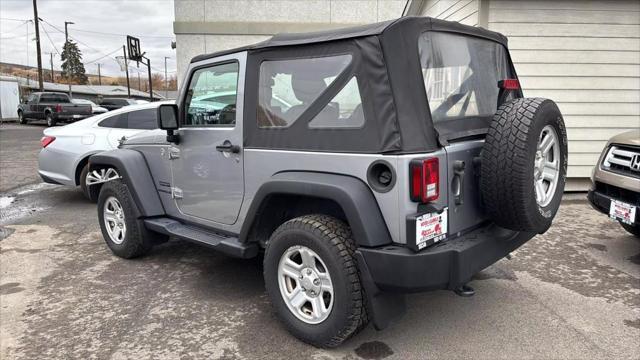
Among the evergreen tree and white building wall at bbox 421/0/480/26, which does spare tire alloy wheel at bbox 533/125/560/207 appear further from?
the evergreen tree

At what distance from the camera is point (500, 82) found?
11.6ft

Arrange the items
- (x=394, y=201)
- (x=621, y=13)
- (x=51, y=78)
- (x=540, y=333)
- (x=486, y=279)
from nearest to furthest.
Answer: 1. (x=394, y=201)
2. (x=540, y=333)
3. (x=486, y=279)
4. (x=621, y=13)
5. (x=51, y=78)

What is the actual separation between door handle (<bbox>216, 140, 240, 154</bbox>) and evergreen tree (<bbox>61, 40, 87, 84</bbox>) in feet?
326

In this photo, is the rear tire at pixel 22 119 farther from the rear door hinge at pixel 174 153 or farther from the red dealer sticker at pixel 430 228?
the red dealer sticker at pixel 430 228

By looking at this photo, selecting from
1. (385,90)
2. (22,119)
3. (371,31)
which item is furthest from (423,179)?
(22,119)

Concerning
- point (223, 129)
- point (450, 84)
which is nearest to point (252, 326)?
point (223, 129)

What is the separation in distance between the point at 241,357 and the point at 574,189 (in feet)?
21.6

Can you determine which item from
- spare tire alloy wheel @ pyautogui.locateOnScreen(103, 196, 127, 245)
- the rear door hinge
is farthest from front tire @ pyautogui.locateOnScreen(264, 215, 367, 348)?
spare tire alloy wheel @ pyautogui.locateOnScreen(103, 196, 127, 245)

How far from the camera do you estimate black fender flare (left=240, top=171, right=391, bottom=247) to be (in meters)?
2.71

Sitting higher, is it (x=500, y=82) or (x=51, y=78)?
(x=51, y=78)

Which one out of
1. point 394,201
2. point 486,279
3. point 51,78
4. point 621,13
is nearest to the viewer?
point 394,201

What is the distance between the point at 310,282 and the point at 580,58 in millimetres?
6507

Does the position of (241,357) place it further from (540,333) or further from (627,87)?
(627,87)

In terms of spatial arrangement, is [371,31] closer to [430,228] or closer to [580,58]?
[430,228]
